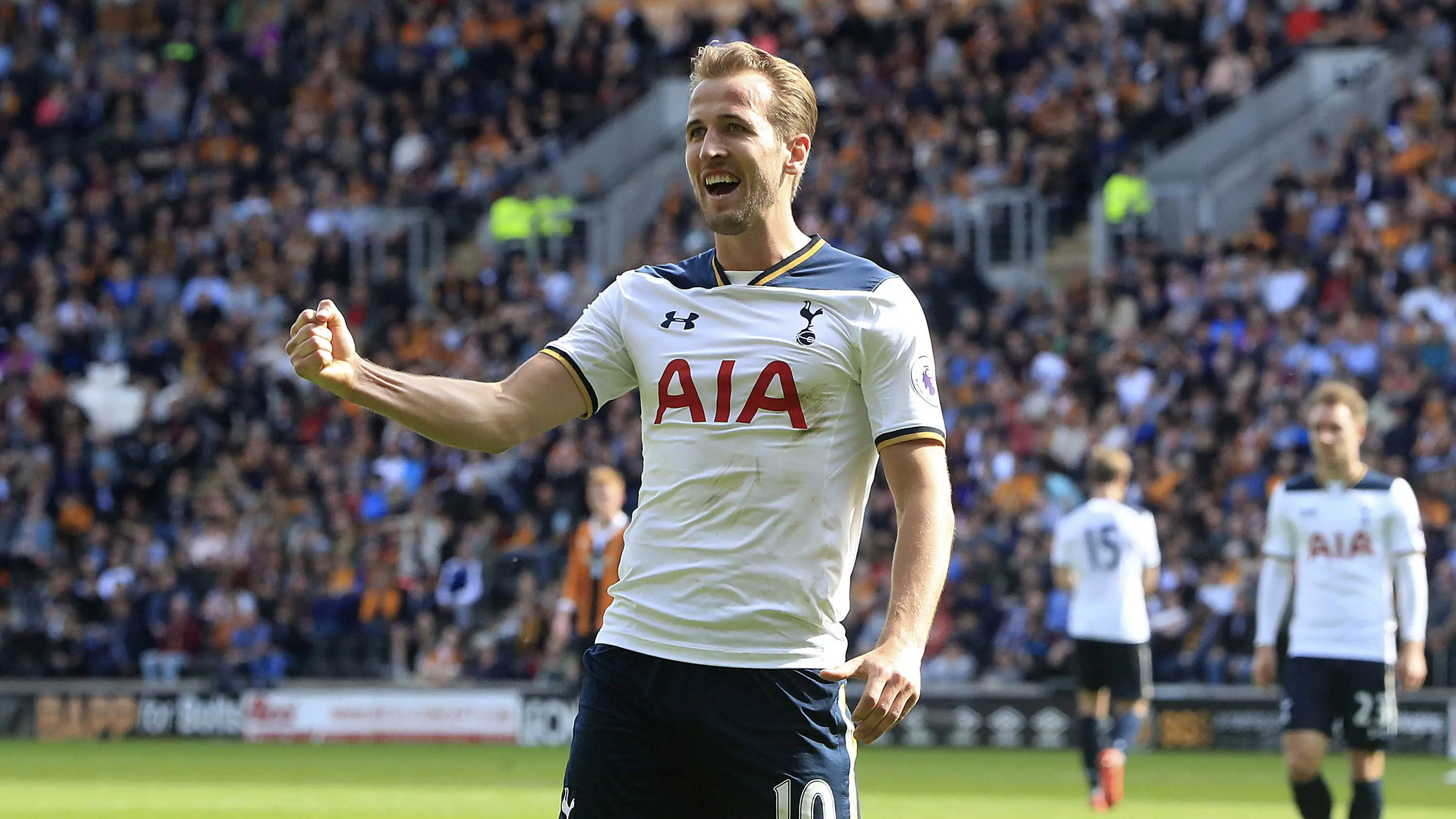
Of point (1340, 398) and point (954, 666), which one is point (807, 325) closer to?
point (1340, 398)

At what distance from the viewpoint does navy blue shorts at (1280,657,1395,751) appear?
31.0 ft

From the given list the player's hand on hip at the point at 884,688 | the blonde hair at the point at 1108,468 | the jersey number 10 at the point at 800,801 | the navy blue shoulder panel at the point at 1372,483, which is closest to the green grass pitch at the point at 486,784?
the blonde hair at the point at 1108,468

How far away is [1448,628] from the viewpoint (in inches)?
688

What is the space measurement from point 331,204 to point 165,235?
221 centimetres

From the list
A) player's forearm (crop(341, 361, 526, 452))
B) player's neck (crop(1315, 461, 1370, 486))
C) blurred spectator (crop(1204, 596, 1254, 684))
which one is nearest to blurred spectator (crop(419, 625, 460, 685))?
blurred spectator (crop(1204, 596, 1254, 684))

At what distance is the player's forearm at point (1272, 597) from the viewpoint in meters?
10.1

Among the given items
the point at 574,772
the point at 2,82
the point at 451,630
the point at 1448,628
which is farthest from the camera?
the point at 2,82

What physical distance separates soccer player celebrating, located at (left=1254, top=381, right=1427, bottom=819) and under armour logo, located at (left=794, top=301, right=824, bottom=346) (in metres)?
5.55

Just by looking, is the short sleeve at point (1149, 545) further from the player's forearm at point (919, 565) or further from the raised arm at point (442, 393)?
the player's forearm at point (919, 565)

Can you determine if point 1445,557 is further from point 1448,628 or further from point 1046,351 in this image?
point 1046,351

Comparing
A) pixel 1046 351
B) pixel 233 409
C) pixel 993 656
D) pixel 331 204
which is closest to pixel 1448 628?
pixel 993 656

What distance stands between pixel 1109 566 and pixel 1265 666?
13.1ft

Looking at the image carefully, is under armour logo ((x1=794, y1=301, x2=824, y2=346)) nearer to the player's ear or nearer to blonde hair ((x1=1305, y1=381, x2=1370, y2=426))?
the player's ear

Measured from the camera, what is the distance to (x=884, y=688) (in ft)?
13.6
